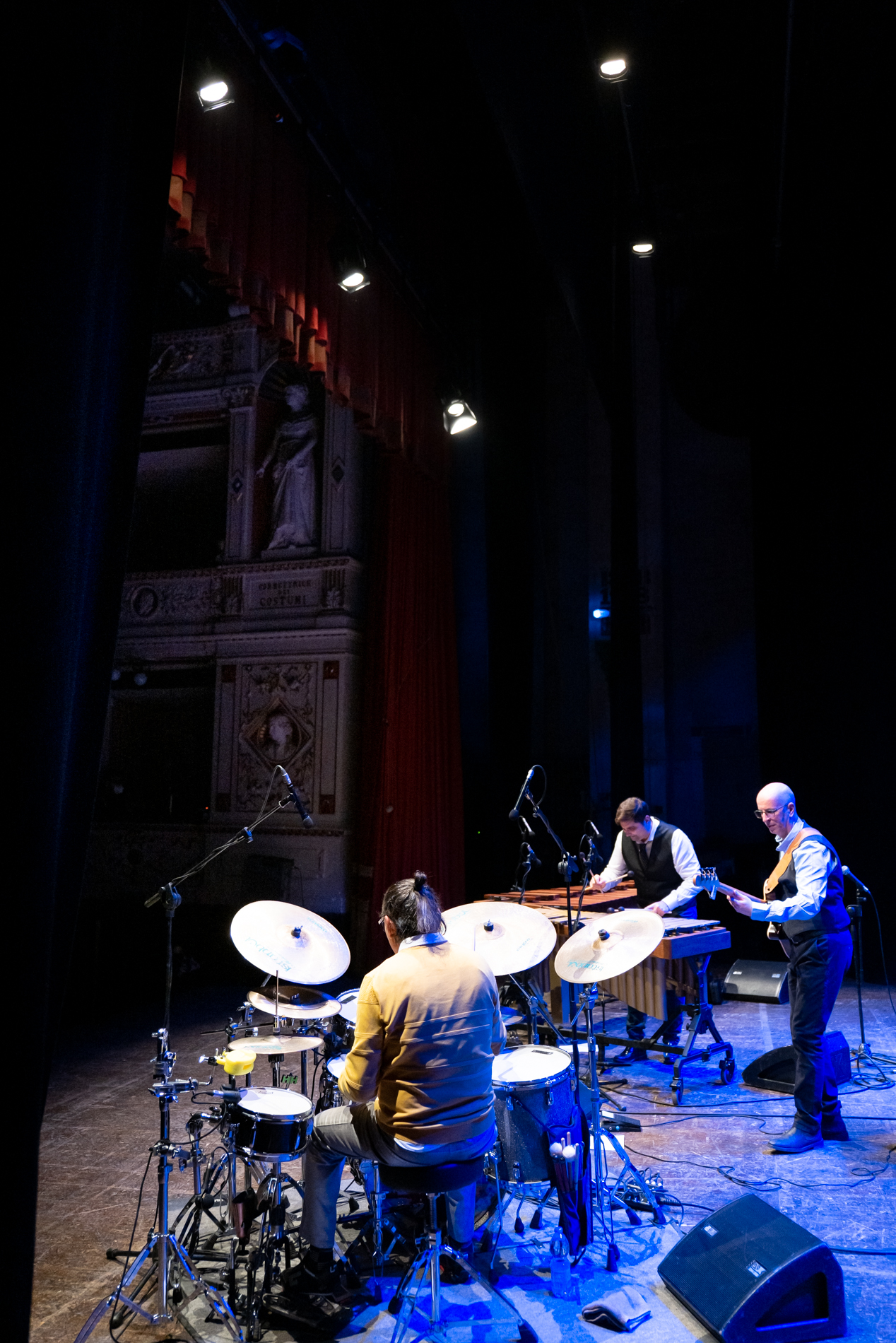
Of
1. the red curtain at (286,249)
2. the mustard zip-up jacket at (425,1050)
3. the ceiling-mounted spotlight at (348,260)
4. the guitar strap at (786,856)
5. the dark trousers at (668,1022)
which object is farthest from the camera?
the ceiling-mounted spotlight at (348,260)

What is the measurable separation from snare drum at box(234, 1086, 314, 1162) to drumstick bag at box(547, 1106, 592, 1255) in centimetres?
97

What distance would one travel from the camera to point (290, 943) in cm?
373

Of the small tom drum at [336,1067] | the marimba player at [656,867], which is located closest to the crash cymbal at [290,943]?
the small tom drum at [336,1067]

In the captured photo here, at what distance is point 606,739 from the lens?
11.7 meters

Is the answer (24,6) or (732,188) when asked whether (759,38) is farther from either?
(24,6)

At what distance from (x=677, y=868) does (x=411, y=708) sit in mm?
4339

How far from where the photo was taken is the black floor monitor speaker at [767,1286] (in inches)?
115

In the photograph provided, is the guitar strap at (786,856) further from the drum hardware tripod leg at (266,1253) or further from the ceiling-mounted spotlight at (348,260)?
the ceiling-mounted spotlight at (348,260)

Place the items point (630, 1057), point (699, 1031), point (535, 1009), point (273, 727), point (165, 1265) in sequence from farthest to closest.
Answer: point (273, 727), point (630, 1057), point (699, 1031), point (535, 1009), point (165, 1265)

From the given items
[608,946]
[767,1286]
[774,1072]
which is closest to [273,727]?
[774,1072]

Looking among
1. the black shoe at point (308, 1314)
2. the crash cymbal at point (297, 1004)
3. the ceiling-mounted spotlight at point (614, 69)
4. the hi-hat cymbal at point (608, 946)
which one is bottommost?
the black shoe at point (308, 1314)

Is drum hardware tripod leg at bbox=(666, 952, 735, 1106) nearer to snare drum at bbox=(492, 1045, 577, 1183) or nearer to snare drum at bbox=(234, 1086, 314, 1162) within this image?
snare drum at bbox=(492, 1045, 577, 1183)

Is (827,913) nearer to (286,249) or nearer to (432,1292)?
(432,1292)

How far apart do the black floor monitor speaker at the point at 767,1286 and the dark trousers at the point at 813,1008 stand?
5.05ft
